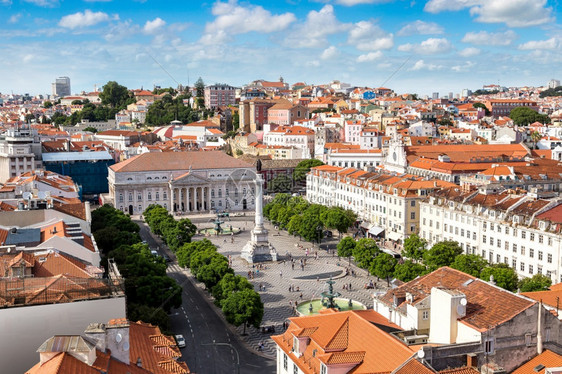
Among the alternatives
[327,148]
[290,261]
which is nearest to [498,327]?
[290,261]

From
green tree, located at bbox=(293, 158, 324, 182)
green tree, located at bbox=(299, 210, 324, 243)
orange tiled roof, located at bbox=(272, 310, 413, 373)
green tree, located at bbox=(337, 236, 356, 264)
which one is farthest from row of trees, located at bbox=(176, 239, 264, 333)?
green tree, located at bbox=(293, 158, 324, 182)

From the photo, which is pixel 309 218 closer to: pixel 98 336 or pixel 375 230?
pixel 375 230

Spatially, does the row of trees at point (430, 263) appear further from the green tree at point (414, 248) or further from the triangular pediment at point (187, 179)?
the triangular pediment at point (187, 179)

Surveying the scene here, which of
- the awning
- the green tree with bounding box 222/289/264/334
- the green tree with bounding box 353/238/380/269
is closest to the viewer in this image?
the green tree with bounding box 222/289/264/334

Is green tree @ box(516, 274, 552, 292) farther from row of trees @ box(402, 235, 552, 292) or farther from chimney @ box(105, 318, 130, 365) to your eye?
chimney @ box(105, 318, 130, 365)

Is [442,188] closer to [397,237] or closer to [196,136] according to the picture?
[397,237]

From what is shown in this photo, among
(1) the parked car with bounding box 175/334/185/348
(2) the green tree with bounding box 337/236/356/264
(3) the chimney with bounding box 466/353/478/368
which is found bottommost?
(1) the parked car with bounding box 175/334/185/348

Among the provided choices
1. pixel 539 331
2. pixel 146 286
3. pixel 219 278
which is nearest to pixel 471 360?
pixel 539 331

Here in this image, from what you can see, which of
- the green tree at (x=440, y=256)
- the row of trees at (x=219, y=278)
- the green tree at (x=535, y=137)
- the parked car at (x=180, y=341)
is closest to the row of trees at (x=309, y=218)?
the row of trees at (x=219, y=278)
